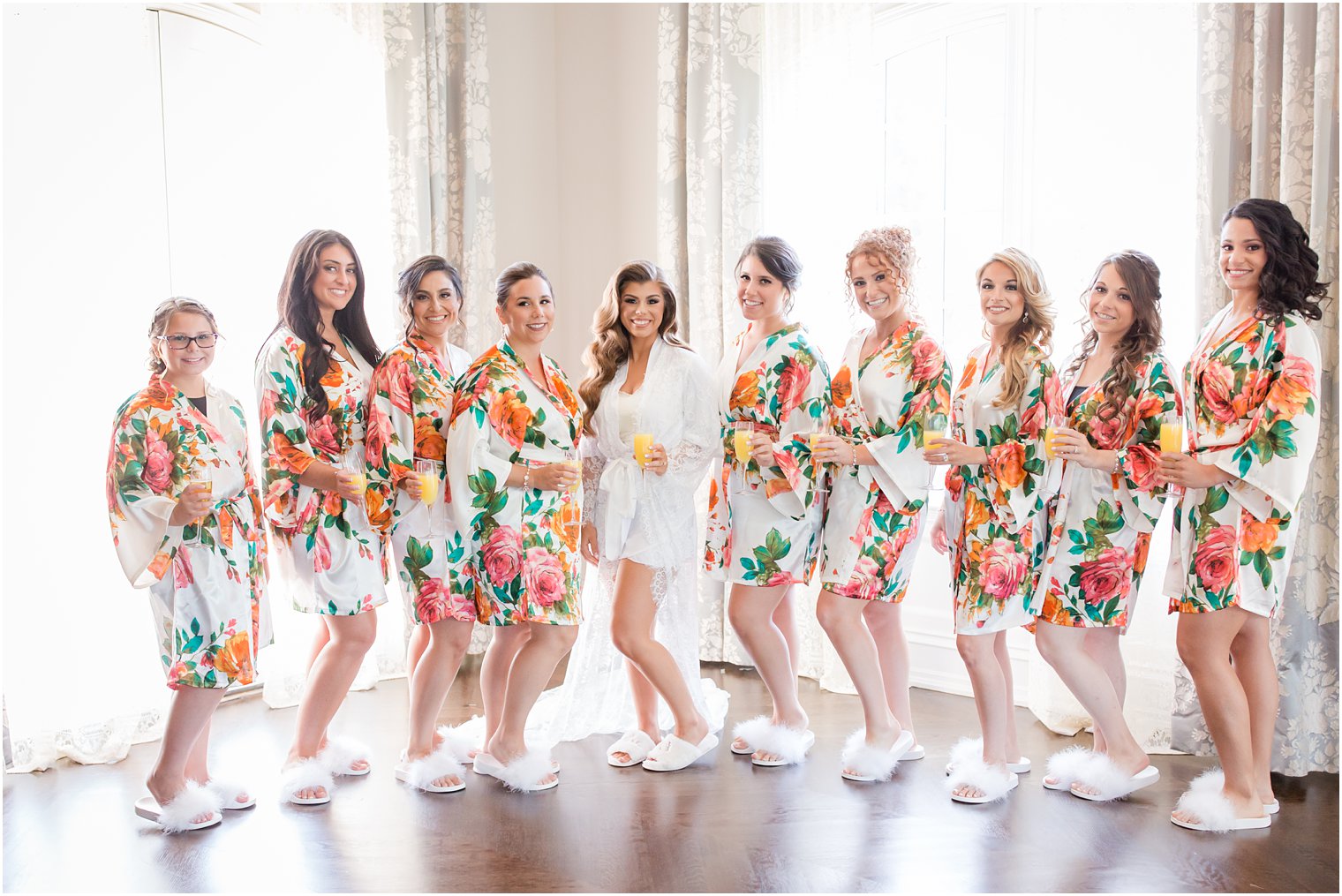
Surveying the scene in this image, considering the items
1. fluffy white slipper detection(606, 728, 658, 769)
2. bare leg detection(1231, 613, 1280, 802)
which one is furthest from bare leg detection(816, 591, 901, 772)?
bare leg detection(1231, 613, 1280, 802)

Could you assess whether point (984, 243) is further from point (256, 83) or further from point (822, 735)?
point (256, 83)

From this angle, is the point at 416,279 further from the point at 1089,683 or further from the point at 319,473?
the point at 1089,683

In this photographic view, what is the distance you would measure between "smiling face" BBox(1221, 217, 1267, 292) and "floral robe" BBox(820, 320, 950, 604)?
816 millimetres

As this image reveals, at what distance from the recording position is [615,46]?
5.60m

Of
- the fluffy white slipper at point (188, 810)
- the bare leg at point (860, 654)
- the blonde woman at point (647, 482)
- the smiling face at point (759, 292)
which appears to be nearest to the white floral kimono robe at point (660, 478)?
the blonde woman at point (647, 482)

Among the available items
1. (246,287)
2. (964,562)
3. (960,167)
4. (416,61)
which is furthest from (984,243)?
(246,287)

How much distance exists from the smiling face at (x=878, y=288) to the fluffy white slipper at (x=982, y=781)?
1365 mm

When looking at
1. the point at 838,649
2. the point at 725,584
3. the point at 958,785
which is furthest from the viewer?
the point at 725,584

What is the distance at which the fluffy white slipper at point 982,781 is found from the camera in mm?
3248

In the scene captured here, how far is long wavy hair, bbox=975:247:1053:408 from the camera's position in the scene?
10.7 feet

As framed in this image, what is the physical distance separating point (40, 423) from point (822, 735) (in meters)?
2.89

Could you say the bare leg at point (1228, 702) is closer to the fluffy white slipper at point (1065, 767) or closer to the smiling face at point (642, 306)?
the fluffy white slipper at point (1065, 767)

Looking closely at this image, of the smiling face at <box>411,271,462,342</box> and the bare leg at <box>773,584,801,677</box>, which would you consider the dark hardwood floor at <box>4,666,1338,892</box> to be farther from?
the smiling face at <box>411,271,462,342</box>

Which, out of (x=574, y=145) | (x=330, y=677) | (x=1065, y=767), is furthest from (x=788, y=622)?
(x=574, y=145)
